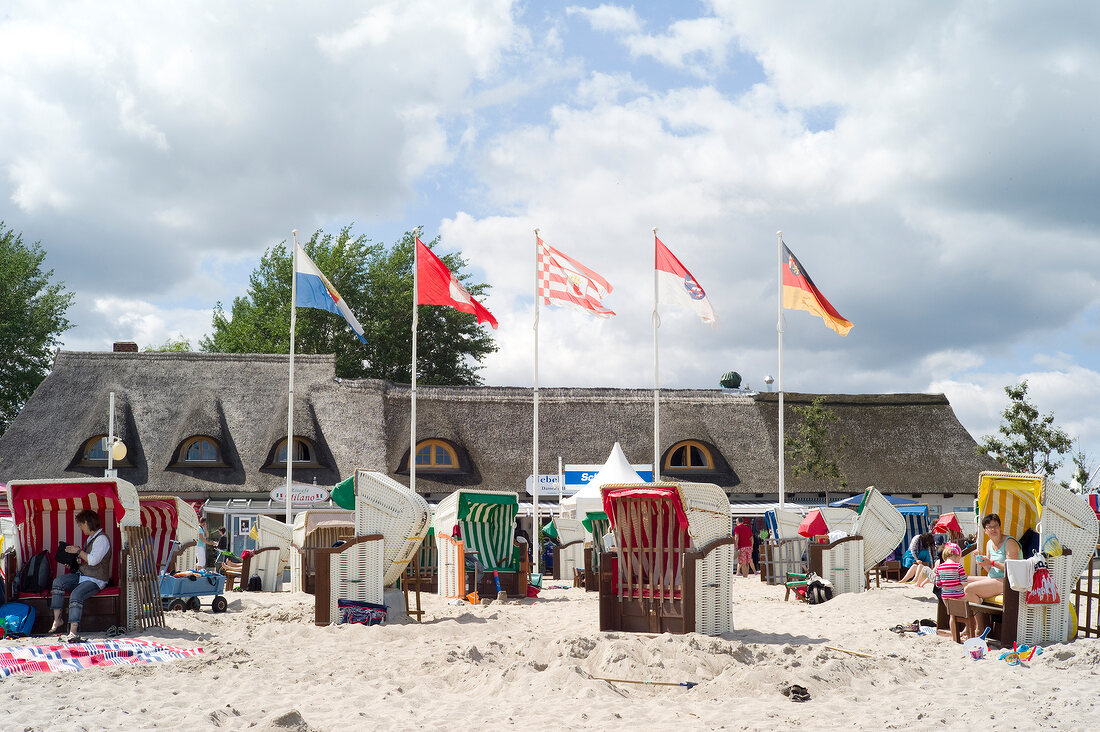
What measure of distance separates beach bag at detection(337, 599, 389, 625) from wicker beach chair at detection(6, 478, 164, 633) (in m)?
2.04

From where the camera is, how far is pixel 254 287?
43062 millimetres

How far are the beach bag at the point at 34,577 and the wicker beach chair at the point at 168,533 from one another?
94.6 inches

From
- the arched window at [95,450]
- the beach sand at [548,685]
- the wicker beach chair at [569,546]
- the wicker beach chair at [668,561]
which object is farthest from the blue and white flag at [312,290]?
the arched window at [95,450]

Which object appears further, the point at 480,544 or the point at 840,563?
the point at 480,544

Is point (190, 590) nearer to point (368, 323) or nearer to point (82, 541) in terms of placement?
point (82, 541)

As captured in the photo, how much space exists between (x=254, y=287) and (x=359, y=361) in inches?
253

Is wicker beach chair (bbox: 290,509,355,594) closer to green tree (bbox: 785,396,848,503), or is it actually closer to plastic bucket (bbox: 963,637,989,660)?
plastic bucket (bbox: 963,637,989,660)

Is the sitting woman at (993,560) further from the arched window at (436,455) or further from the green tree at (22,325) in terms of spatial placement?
the green tree at (22,325)

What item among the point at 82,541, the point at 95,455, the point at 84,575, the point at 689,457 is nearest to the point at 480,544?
the point at 82,541

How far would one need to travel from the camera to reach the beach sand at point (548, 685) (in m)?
6.80

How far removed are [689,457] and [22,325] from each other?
81.8ft

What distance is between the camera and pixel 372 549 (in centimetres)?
1195

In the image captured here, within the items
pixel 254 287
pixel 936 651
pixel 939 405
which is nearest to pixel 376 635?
pixel 936 651

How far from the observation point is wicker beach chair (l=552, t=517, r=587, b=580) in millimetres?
21125
